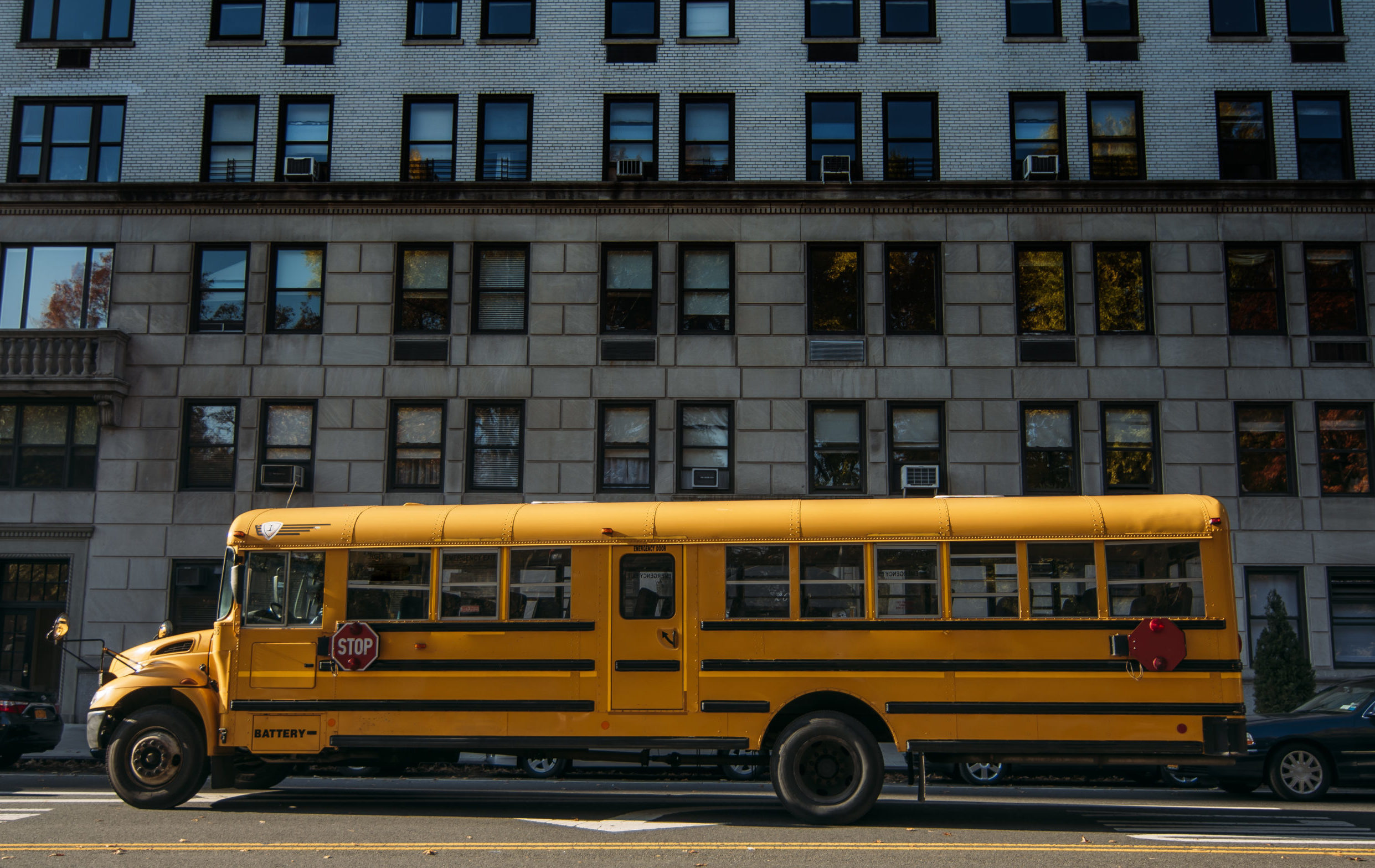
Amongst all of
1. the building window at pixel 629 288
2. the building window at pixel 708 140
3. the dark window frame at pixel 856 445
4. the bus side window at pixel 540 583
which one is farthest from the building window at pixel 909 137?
the bus side window at pixel 540 583

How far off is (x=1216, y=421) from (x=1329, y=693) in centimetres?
795

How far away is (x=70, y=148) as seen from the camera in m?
21.5

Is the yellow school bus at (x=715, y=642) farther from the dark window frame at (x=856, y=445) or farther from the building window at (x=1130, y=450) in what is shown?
the building window at (x=1130, y=450)

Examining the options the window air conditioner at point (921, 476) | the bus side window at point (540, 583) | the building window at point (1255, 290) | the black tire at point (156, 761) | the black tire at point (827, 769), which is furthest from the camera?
the building window at point (1255, 290)

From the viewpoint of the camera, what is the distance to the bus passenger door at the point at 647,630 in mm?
10219

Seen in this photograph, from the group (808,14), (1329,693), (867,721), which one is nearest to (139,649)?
(867,721)

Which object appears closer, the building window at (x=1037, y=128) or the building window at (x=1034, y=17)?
the building window at (x=1037, y=128)

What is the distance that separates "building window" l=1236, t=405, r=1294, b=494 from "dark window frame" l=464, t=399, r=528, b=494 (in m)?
13.5

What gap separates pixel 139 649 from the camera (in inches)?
446

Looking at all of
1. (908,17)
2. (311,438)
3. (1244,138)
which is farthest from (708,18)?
(311,438)

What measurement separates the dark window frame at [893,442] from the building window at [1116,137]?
18.5ft

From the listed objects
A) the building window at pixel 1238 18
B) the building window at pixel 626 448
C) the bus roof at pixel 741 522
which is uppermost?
the building window at pixel 1238 18

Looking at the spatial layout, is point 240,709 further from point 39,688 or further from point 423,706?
point 39,688

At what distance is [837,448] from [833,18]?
29.0 ft
